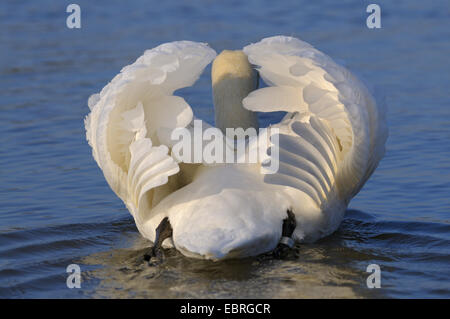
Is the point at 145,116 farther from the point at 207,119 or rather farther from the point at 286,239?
the point at 207,119

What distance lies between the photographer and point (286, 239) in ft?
21.4

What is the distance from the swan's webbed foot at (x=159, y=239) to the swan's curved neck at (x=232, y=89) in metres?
1.12

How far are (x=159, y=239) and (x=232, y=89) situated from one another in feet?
4.84

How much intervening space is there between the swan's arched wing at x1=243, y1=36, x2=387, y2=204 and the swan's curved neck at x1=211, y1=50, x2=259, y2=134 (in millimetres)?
699

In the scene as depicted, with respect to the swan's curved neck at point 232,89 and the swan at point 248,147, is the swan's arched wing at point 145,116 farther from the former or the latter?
the swan's curved neck at point 232,89

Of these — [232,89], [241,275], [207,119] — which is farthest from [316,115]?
[207,119]

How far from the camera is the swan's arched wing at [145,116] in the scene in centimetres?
621

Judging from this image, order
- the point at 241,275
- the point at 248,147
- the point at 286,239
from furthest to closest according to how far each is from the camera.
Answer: the point at 248,147
the point at 286,239
the point at 241,275

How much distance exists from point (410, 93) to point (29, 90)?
4.86 metres

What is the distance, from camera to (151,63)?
6.21m

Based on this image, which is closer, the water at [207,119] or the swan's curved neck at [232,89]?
the water at [207,119]

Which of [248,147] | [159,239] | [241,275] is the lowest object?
[241,275]

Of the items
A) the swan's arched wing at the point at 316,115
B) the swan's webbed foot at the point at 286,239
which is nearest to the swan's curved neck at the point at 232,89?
the swan's arched wing at the point at 316,115

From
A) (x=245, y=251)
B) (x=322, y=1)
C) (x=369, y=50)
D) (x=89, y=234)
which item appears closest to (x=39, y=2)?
(x=322, y=1)
